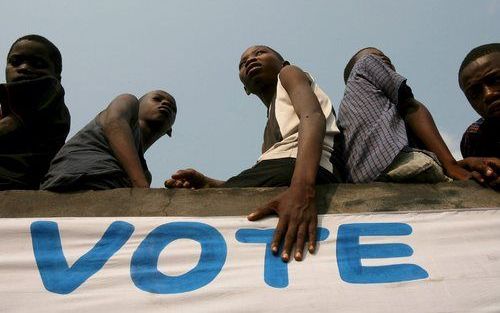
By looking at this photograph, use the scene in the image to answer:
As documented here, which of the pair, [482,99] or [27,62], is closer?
[482,99]

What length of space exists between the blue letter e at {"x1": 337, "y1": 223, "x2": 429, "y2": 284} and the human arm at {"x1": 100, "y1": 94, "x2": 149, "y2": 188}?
106 cm

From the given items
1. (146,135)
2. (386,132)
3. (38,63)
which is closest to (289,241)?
(386,132)

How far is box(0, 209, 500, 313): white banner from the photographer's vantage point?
233 cm

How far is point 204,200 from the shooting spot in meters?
2.79

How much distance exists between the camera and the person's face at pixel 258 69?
337cm

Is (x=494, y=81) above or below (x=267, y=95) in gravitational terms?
above

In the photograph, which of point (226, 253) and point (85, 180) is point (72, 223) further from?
point (226, 253)

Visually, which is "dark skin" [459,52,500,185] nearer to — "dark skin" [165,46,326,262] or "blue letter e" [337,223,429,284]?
"blue letter e" [337,223,429,284]

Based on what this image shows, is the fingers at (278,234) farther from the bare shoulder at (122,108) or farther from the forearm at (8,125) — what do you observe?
the forearm at (8,125)

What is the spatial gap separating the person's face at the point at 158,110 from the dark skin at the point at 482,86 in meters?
1.84

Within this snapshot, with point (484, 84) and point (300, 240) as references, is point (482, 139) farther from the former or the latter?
point (300, 240)

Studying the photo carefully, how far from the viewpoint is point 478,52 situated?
3232mm

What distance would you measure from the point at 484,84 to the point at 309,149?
1.14 m

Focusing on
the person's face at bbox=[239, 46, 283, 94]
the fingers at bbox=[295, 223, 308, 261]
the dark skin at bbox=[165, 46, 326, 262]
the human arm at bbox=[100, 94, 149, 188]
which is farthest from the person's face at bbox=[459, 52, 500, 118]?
the human arm at bbox=[100, 94, 149, 188]
